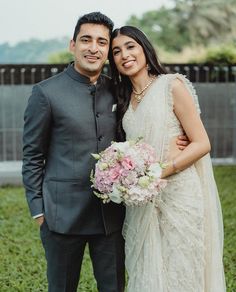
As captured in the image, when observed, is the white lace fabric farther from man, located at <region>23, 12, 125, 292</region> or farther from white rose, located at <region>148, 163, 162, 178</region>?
white rose, located at <region>148, 163, 162, 178</region>

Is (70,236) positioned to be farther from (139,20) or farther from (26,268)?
(139,20)

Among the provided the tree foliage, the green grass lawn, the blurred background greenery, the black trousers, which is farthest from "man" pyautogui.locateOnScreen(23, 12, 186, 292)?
the tree foliage

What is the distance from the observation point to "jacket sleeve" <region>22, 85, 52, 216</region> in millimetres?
3412

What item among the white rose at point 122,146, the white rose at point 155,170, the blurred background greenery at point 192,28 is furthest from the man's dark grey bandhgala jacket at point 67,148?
the blurred background greenery at point 192,28

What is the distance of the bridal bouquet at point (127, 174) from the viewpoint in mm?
3197

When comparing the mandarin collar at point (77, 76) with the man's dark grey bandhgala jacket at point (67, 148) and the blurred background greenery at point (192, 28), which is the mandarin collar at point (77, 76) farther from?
the blurred background greenery at point (192, 28)

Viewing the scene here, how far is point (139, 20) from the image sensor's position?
166 ft

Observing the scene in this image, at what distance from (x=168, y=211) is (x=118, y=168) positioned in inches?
21.5

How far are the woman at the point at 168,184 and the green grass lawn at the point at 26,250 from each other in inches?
64.3

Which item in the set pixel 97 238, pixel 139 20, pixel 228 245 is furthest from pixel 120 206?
pixel 139 20

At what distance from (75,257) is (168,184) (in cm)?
70

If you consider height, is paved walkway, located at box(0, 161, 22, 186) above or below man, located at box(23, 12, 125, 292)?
below

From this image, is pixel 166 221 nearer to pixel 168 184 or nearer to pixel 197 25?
pixel 168 184

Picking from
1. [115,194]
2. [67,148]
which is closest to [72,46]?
[67,148]
